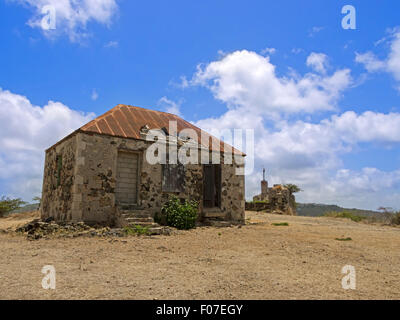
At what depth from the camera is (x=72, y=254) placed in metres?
6.36

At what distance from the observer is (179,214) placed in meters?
11.3

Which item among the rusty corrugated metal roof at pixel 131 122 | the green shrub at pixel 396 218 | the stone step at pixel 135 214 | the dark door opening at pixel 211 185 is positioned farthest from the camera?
the green shrub at pixel 396 218

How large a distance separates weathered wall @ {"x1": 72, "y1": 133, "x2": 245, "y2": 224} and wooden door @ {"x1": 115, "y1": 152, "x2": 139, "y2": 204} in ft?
0.78

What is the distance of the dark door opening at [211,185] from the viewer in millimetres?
13305

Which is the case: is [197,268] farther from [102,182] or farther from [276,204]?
[276,204]

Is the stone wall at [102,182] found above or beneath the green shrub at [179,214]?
above

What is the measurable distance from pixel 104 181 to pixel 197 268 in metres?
6.40

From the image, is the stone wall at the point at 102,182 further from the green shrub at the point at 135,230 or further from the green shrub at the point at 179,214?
the green shrub at the point at 135,230

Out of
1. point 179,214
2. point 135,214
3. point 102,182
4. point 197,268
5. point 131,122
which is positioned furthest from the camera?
point 131,122

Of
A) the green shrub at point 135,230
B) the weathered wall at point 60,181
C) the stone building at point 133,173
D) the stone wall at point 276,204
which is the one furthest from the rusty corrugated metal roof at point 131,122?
the stone wall at point 276,204

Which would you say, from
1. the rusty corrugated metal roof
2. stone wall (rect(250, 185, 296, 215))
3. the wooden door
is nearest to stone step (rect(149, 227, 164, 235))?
the wooden door

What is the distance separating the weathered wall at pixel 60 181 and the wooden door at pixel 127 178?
60.8 inches

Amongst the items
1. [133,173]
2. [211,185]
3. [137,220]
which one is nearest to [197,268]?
[137,220]
